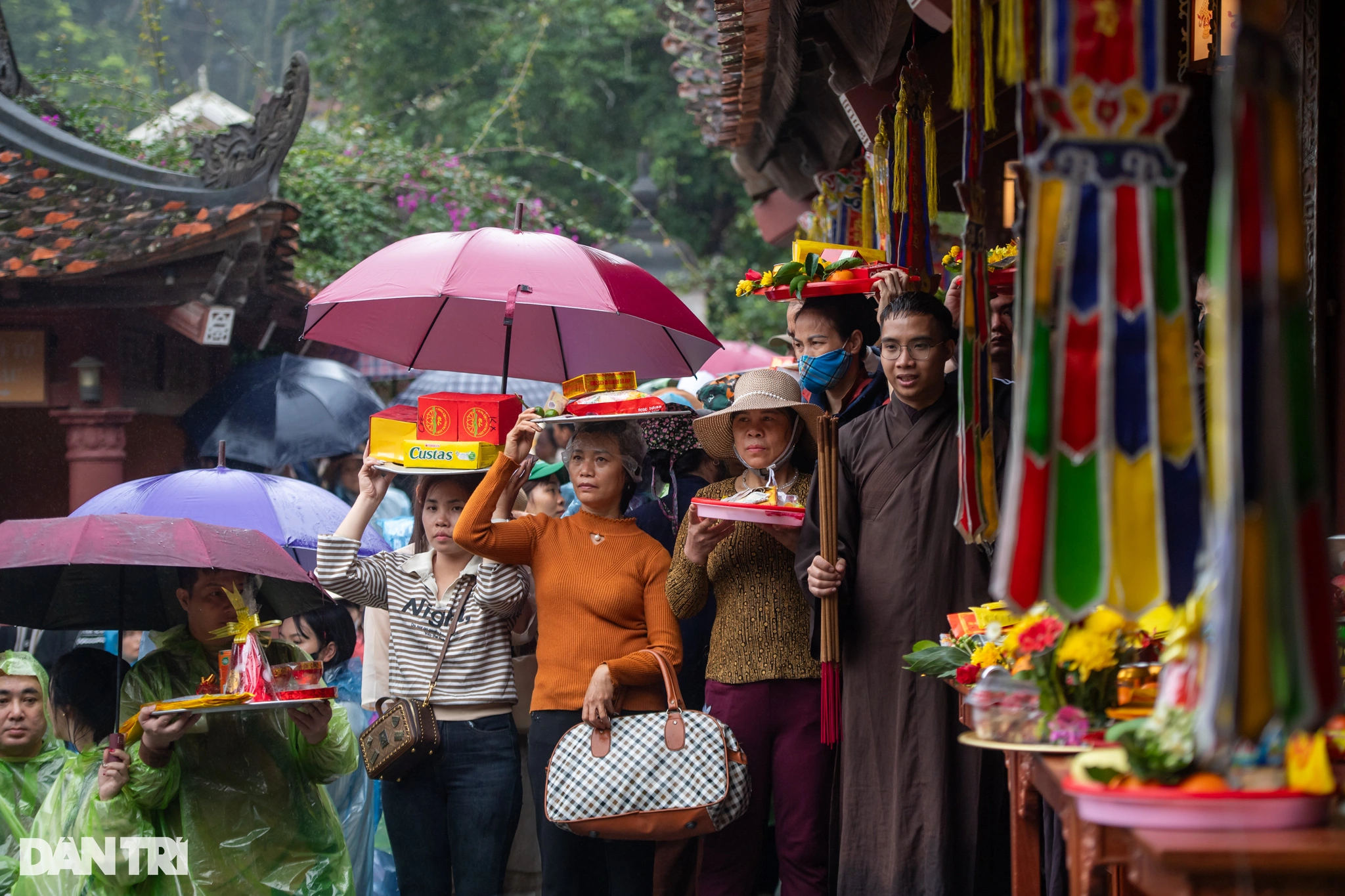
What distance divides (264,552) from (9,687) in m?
1.13

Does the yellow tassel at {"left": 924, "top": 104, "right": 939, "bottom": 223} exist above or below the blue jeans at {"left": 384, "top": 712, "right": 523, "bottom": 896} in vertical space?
above

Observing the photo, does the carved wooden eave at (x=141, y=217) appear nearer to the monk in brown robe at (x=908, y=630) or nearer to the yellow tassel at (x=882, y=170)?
the yellow tassel at (x=882, y=170)

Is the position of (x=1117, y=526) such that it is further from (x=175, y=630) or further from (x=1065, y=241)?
(x=175, y=630)

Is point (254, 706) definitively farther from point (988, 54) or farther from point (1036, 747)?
point (988, 54)

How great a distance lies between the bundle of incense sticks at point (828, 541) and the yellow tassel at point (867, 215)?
87.6 inches

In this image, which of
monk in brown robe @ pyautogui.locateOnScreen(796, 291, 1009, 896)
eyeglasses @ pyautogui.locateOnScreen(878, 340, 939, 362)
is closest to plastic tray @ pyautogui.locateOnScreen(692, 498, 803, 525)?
monk in brown robe @ pyautogui.locateOnScreen(796, 291, 1009, 896)

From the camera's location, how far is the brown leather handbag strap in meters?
3.99

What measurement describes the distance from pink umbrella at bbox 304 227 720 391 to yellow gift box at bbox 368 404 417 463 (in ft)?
1.36

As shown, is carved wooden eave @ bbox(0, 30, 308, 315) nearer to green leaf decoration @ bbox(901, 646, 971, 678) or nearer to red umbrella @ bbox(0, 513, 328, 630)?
red umbrella @ bbox(0, 513, 328, 630)

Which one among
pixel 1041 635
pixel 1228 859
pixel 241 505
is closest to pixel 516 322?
pixel 241 505

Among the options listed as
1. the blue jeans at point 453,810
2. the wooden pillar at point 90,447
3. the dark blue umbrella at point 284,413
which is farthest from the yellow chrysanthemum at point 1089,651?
the wooden pillar at point 90,447

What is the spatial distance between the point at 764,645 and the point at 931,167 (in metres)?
1.51

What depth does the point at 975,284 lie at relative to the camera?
2533 mm

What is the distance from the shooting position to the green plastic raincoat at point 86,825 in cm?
381
